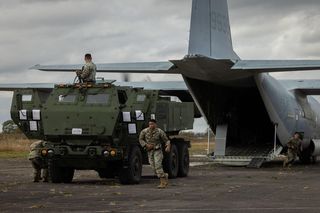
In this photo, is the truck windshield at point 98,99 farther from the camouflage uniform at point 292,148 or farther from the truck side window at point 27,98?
the camouflage uniform at point 292,148

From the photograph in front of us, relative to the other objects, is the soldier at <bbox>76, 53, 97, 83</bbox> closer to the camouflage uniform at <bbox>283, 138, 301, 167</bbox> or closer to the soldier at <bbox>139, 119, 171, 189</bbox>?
the soldier at <bbox>139, 119, 171, 189</bbox>

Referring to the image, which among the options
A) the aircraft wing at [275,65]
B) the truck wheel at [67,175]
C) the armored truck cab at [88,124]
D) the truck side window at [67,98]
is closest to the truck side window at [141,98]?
the armored truck cab at [88,124]

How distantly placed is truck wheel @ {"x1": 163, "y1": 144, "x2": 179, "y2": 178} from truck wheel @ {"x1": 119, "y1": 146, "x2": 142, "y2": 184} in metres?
1.60

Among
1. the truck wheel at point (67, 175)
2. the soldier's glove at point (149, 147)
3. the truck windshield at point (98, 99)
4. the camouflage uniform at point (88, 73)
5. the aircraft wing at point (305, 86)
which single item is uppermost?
the aircraft wing at point (305, 86)

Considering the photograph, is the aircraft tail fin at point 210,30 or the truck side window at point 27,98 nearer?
the truck side window at point 27,98

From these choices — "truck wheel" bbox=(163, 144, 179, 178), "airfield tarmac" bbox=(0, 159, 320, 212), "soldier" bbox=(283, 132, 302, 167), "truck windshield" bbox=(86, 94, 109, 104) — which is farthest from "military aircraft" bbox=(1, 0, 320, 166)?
"truck windshield" bbox=(86, 94, 109, 104)

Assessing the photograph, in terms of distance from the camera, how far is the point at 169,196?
13680mm

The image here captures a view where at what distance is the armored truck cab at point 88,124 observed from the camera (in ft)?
54.2

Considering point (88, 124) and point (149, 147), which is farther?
point (88, 124)

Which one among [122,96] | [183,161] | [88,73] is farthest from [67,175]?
[183,161]

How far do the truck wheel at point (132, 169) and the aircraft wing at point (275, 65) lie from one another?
713cm

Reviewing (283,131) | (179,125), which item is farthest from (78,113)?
(283,131)

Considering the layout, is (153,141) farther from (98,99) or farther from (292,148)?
(292,148)

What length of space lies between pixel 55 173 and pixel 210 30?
8.87m
